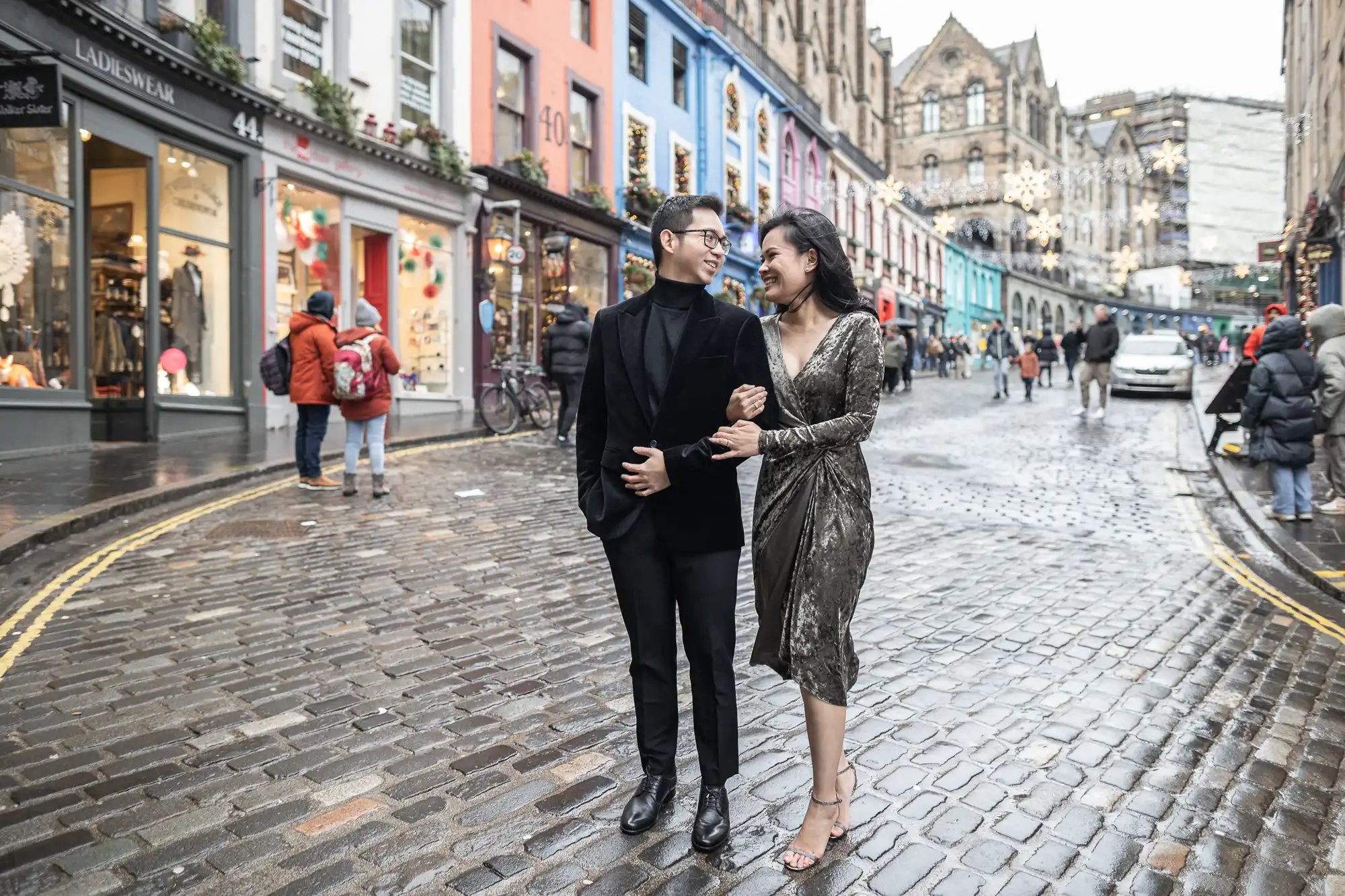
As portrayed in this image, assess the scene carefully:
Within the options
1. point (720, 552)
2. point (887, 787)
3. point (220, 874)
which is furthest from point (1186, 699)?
point (220, 874)

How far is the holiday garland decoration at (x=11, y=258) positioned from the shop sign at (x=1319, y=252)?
2221 centimetres

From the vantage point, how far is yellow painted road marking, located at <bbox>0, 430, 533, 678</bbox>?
491 cm

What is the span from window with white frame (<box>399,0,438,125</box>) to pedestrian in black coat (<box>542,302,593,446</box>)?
736 cm

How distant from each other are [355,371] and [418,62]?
11.7 meters

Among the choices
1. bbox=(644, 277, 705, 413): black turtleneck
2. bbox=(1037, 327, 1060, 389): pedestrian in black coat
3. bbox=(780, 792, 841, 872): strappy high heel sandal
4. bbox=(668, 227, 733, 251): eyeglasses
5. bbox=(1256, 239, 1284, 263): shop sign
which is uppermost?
bbox=(1256, 239, 1284, 263): shop sign

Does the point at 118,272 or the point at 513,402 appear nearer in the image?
the point at 118,272

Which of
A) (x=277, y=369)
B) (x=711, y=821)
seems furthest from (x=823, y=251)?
(x=277, y=369)

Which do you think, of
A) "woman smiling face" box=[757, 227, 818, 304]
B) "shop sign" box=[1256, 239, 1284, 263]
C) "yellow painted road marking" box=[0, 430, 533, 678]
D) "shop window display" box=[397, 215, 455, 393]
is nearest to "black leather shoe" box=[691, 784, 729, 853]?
"woman smiling face" box=[757, 227, 818, 304]

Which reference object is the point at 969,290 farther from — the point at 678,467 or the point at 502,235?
the point at 678,467

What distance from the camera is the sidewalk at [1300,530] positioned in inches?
259

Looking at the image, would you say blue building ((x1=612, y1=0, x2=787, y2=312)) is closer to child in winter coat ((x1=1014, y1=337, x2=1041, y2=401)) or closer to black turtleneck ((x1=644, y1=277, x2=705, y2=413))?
child in winter coat ((x1=1014, y1=337, x2=1041, y2=401))

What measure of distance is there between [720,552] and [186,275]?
1325 cm

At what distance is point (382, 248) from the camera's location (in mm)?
18047

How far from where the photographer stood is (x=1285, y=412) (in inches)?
316
